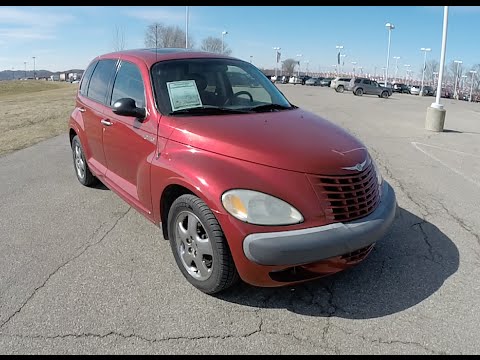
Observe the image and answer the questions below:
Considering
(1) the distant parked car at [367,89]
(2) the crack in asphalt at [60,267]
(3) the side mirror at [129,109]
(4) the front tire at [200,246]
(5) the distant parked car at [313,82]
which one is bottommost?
(2) the crack in asphalt at [60,267]

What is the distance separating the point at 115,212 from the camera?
4.72 meters

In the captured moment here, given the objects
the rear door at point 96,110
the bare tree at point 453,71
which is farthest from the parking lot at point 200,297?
the bare tree at point 453,71

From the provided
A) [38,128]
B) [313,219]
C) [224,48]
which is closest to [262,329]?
[313,219]

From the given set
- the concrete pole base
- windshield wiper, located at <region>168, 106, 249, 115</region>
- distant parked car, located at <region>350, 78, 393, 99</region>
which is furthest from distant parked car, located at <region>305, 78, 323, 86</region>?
windshield wiper, located at <region>168, 106, 249, 115</region>

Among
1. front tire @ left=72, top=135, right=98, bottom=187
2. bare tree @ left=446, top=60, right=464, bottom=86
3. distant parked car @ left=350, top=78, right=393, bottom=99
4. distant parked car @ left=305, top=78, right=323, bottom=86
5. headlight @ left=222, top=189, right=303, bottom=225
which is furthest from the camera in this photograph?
bare tree @ left=446, top=60, right=464, bottom=86

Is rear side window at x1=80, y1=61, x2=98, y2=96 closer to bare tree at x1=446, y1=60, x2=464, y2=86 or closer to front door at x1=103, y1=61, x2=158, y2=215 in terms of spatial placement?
front door at x1=103, y1=61, x2=158, y2=215

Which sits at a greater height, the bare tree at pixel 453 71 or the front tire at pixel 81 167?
the bare tree at pixel 453 71

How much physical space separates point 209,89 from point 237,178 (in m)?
1.44

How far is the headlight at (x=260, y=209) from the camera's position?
8.61 feet

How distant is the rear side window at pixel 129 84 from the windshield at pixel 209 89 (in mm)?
193

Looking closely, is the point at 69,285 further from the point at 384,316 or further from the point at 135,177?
the point at 384,316

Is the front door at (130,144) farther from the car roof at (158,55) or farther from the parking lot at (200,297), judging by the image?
the parking lot at (200,297)

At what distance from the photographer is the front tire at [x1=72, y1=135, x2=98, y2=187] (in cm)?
551

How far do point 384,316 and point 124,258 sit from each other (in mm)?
2274
